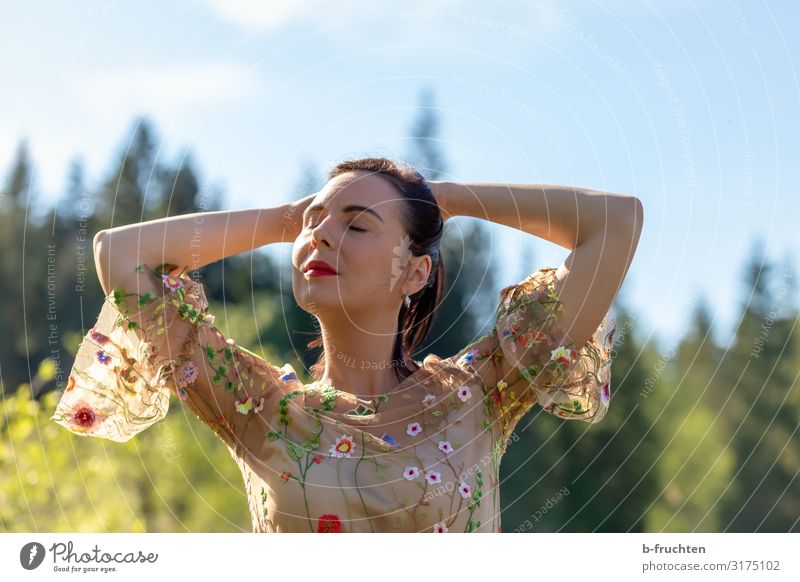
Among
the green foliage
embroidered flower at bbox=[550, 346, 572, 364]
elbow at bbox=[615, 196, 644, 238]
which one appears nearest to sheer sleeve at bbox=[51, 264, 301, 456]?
embroidered flower at bbox=[550, 346, 572, 364]

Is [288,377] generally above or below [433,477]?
above

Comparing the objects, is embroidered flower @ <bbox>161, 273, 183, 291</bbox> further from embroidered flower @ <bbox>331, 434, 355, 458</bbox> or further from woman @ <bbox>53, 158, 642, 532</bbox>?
embroidered flower @ <bbox>331, 434, 355, 458</bbox>

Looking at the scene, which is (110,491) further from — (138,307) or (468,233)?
(138,307)

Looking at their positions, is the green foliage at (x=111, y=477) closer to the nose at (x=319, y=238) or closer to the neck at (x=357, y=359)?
the neck at (x=357, y=359)

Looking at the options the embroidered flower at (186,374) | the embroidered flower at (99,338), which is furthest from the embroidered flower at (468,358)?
the embroidered flower at (99,338)

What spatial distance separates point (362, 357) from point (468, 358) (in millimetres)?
371

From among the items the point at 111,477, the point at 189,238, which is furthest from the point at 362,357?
the point at 111,477

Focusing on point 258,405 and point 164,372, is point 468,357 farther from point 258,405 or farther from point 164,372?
point 164,372

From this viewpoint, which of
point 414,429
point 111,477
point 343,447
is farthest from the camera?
point 111,477

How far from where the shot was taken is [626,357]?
26391 millimetres

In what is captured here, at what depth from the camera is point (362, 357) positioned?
3.18 m

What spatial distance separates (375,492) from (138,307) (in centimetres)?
92

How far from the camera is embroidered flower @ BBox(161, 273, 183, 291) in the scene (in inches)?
120

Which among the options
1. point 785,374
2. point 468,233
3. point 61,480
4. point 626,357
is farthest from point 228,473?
point 785,374
